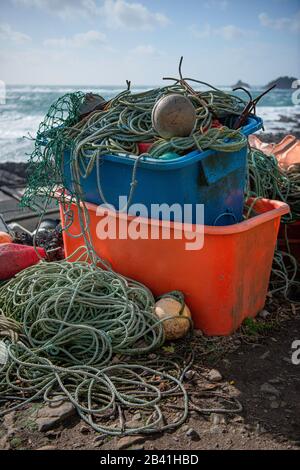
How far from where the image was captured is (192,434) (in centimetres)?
235

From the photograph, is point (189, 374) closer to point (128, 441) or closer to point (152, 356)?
point (152, 356)

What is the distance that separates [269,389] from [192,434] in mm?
586

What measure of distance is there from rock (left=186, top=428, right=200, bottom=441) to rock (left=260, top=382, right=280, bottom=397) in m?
0.53

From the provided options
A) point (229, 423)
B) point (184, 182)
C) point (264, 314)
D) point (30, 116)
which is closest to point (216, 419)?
point (229, 423)

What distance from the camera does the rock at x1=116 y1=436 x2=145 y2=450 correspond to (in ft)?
7.49

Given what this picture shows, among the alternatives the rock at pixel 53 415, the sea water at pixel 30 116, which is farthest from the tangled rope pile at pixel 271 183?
the sea water at pixel 30 116

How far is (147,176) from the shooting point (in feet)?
10.2

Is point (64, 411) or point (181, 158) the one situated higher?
point (181, 158)

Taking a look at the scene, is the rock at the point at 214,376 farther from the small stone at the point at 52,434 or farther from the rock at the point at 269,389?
the small stone at the point at 52,434

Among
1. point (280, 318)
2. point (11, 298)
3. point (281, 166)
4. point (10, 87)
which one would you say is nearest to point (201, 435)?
point (280, 318)

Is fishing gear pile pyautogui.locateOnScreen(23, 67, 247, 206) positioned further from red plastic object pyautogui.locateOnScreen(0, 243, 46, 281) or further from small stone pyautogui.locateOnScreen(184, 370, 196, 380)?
small stone pyautogui.locateOnScreen(184, 370, 196, 380)

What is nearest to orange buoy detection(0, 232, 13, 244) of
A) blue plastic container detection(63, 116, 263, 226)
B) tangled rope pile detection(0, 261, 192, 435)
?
tangled rope pile detection(0, 261, 192, 435)
